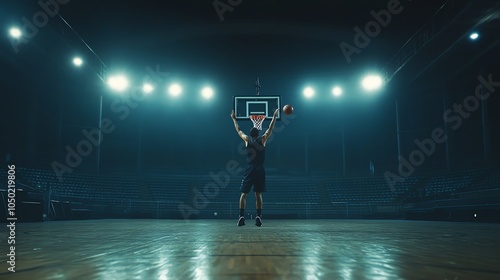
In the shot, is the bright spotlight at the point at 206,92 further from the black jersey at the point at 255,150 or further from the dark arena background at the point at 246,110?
the black jersey at the point at 255,150

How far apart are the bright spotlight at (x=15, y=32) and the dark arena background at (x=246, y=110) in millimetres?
86

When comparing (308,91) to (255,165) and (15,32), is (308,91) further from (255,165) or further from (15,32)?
(255,165)

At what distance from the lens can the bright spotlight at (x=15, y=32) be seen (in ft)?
42.4

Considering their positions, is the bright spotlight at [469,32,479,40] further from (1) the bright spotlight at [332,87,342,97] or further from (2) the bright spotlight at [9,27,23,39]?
(2) the bright spotlight at [9,27,23,39]

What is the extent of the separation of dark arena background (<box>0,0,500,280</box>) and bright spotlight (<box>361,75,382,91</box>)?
113 mm

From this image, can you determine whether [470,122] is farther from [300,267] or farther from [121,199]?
[300,267]

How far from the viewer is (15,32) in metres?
13.0

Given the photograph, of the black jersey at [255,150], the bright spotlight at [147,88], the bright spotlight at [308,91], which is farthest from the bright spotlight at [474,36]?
the bright spotlight at [147,88]

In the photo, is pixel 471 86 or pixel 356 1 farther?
pixel 471 86

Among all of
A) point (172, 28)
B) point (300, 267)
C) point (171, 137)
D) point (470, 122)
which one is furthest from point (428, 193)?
point (300, 267)

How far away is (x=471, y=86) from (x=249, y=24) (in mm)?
10827

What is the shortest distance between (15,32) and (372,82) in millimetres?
15292

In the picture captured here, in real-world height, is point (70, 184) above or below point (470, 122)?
below

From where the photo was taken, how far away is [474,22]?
12812 millimetres
